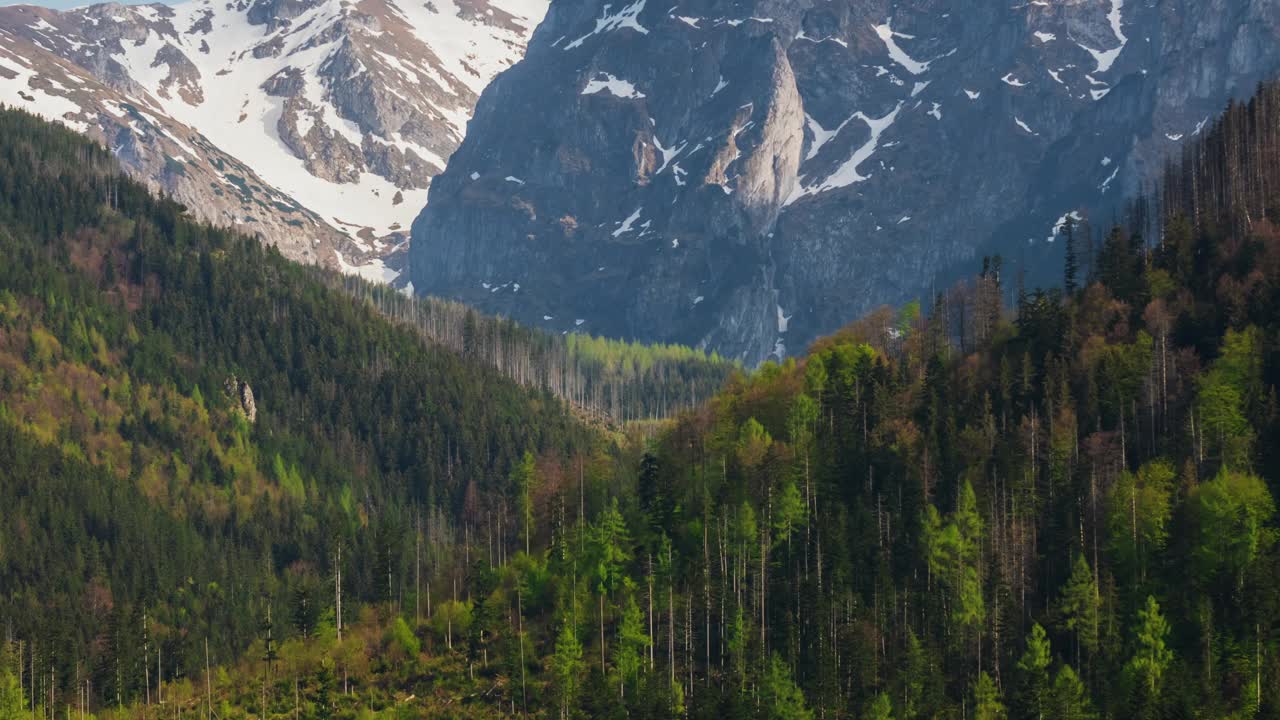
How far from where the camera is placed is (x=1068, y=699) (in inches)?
5128

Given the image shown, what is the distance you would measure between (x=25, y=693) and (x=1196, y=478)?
12415cm

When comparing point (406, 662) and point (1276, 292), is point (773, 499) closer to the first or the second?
point (406, 662)

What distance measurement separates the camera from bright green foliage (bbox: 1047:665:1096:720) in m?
130

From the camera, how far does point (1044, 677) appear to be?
442ft

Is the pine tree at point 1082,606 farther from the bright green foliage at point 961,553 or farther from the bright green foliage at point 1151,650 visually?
the bright green foliage at point 961,553

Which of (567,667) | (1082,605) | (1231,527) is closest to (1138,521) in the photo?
(1231,527)

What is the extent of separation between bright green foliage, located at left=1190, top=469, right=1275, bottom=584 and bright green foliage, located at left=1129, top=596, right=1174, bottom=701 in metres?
6.41

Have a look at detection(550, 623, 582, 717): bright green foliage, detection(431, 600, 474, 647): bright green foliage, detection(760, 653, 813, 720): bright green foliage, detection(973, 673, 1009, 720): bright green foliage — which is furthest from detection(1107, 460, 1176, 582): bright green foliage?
detection(431, 600, 474, 647): bright green foliage

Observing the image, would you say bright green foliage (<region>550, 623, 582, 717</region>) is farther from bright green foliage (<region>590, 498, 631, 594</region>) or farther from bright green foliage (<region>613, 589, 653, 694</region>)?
bright green foliage (<region>590, 498, 631, 594</region>)

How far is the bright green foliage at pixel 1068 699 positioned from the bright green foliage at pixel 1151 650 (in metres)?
4.57

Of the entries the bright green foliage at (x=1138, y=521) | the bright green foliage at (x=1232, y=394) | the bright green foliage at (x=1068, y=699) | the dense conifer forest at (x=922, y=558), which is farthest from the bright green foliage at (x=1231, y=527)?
the bright green foliage at (x=1068, y=699)

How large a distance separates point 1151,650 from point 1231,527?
13.9 m

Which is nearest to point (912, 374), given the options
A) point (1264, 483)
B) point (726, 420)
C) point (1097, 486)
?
point (726, 420)

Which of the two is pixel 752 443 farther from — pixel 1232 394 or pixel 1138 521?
pixel 1232 394
